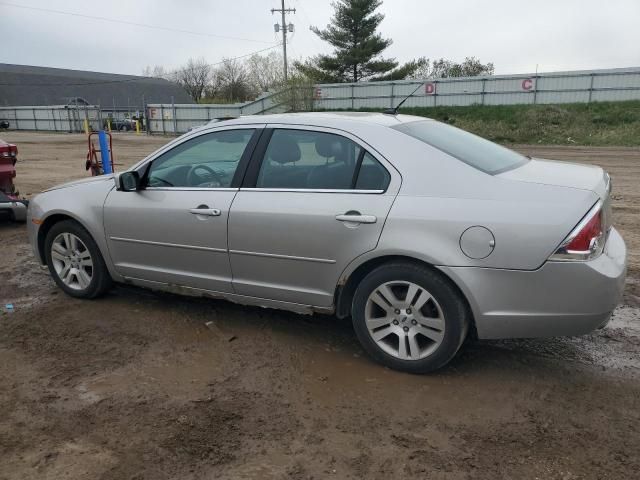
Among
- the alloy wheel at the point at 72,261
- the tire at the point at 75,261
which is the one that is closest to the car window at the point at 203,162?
the tire at the point at 75,261

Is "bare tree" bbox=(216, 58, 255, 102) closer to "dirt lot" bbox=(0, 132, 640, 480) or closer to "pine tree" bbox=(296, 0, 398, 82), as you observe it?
"pine tree" bbox=(296, 0, 398, 82)

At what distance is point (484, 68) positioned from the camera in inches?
2138

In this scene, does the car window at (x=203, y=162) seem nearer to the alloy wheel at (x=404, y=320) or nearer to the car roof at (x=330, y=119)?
the car roof at (x=330, y=119)

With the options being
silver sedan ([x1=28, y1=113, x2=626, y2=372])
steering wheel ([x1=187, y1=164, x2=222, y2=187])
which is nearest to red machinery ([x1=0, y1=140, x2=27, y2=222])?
silver sedan ([x1=28, y1=113, x2=626, y2=372])

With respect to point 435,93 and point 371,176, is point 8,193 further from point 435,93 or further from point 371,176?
point 435,93

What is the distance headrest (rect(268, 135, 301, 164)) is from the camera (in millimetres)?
3814

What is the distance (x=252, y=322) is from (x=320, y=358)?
0.83m

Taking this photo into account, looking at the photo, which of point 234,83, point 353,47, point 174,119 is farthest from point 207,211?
point 234,83

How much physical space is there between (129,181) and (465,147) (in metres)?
2.56

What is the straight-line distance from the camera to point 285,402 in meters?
3.15

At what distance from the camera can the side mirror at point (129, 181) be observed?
4.23m

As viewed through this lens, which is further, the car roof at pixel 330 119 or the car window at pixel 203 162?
the car window at pixel 203 162

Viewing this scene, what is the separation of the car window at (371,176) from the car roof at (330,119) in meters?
0.31

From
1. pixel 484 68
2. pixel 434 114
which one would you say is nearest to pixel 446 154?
pixel 434 114
